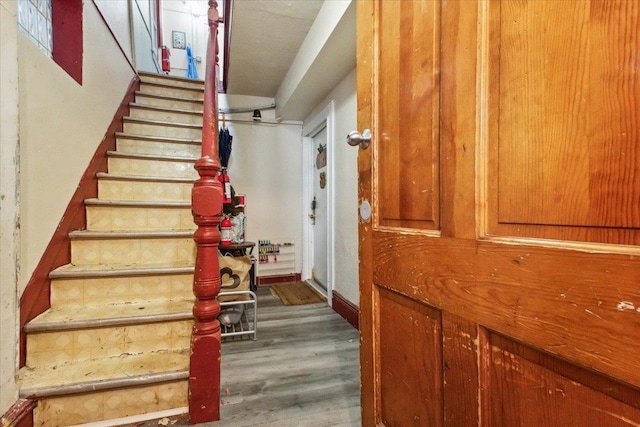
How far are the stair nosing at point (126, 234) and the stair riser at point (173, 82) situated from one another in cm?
195

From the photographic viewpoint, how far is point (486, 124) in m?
0.56

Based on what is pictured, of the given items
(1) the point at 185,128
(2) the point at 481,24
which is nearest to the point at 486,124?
(2) the point at 481,24

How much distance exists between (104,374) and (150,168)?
4.94ft

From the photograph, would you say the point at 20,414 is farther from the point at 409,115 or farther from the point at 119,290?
the point at 409,115

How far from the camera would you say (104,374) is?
122cm

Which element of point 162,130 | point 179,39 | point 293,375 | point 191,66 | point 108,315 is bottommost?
point 293,375

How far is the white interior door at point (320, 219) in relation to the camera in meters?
3.30

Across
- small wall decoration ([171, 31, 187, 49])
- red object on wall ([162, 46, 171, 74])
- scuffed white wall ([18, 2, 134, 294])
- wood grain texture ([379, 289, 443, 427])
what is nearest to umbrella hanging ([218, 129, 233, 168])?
scuffed white wall ([18, 2, 134, 294])

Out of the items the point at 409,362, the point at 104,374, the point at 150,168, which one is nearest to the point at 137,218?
the point at 150,168

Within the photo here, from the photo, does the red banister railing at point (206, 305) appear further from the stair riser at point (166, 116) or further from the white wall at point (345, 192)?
the stair riser at point (166, 116)

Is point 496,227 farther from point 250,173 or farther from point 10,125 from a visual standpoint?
point 250,173

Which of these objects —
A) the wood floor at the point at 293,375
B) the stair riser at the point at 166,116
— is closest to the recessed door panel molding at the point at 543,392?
the wood floor at the point at 293,375

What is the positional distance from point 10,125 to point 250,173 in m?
2.65

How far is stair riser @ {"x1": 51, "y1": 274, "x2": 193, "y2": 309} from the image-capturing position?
1.46 metres
